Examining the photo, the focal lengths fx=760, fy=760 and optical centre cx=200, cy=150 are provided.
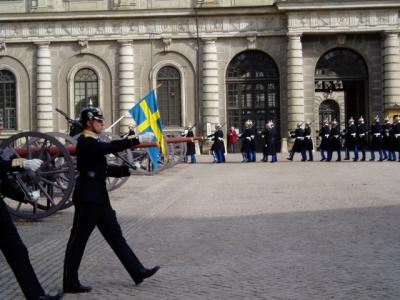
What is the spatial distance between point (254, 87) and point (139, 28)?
21.5 ft

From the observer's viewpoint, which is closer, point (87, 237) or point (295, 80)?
point (87, 237)

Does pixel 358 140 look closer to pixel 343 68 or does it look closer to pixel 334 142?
pixel 334 142

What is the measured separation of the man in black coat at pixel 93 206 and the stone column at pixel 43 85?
1234 inches

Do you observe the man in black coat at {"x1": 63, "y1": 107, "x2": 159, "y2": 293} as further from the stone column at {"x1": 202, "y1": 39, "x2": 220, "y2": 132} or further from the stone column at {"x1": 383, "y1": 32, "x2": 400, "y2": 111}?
the stone column at {"x1": 383, "y1": 32, "x2": 400, "y2": 111}

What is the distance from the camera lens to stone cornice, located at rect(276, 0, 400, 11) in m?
36.8

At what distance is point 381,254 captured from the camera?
9547mm

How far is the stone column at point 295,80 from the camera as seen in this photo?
37.5 meters

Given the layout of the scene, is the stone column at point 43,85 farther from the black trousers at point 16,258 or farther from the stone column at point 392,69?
the black trousers at point 16,258

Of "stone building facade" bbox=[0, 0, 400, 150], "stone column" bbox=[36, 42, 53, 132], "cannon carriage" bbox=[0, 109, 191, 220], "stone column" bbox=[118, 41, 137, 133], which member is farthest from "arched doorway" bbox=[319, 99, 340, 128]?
"cannon carriage" bbox=[0, 109, 191, 220]

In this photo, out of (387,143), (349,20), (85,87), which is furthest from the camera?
(85,87)

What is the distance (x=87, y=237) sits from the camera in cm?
811

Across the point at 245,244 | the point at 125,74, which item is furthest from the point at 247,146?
the point at 245,244

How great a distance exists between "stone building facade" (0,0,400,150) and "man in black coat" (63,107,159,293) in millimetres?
29871

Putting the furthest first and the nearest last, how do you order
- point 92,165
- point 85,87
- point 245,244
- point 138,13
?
point 85,87 < point 138,13 < point 245,244 < point 92,165
